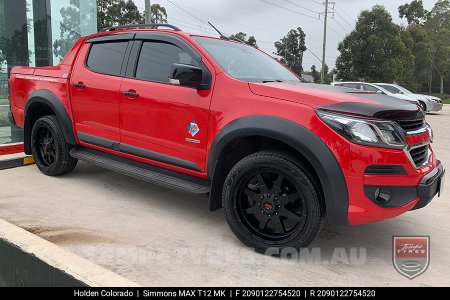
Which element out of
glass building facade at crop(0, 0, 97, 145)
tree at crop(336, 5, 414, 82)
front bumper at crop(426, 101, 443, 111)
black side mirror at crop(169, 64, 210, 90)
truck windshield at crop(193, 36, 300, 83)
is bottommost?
front bumper at crop(426, 101, 443, 111)

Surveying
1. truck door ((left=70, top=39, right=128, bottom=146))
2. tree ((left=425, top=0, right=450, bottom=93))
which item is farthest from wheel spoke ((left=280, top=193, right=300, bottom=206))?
tree ((left=425, top=0, right=450, bottom=93))

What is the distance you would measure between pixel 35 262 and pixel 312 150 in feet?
6.33

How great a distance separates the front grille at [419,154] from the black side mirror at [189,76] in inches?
65.3

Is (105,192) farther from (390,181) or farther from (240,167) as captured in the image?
(390,181)

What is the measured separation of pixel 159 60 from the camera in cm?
379

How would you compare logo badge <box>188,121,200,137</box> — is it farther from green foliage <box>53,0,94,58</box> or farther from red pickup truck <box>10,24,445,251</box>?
green foliage <box>53,0,94,58</box>

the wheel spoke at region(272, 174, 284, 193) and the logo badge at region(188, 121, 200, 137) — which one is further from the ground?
the logo badge at region(188, 121, 200, 137)

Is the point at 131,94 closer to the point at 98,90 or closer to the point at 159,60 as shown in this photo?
the point at 159,60

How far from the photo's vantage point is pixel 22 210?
3.74 metres

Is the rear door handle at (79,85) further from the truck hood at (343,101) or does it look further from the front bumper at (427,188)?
the front bumper at (427,188)

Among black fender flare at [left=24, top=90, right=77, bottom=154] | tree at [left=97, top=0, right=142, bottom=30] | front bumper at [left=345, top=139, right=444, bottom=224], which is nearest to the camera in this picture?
front bumper at [left=345, top=139, right=444, bottom=224]

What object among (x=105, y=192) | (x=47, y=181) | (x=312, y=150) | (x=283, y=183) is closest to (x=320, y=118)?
(x=312, y=150)

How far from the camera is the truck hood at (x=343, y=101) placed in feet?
8.84

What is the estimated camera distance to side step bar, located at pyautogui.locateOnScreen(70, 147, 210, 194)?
3.40 m
